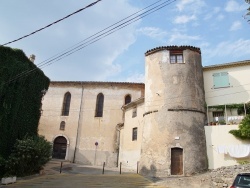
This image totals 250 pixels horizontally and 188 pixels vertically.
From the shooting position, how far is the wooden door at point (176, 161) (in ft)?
57.0

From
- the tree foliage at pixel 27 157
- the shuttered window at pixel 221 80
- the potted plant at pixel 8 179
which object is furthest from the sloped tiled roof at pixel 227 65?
the potted plant at pixel 8 179

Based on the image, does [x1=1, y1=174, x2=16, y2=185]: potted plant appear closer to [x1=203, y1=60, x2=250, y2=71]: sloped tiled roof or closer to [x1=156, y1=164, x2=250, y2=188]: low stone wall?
[x1=156, y1=164, x2=250, y2=188]: low stone wall

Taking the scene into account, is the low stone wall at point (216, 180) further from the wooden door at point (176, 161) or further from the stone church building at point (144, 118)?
the stone church building at point (144, 118)

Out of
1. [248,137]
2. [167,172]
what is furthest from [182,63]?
[167,172]

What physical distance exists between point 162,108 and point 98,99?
1248 cm

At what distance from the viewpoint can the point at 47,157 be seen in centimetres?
1636

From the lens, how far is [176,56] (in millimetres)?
20578

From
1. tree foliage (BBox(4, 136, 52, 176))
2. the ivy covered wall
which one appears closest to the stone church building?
tree foliage (BBox(4, 136, 52, 176))

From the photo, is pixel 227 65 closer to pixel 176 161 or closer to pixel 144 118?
pixel 144 118

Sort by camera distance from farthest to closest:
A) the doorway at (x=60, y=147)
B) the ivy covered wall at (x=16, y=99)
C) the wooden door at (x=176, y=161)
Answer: the doorway at (x=60, y=147) → the wooden door at (x=176, y=161) → the ivy covered wall at (x=16, y=99)

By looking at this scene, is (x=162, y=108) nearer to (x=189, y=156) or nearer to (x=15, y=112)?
(x=189, y=156)

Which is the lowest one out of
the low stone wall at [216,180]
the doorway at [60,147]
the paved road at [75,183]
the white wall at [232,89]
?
A: the paved road at [75,183]

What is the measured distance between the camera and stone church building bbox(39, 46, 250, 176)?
17.9m

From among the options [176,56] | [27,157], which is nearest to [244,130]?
[176,56]
